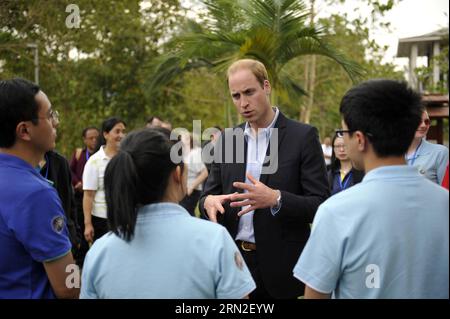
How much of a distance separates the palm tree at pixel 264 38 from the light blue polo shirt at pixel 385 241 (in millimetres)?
7308

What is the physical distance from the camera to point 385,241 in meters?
2.03

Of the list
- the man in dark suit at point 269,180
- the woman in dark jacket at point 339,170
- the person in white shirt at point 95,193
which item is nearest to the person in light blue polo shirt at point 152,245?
the man in dark suit at point 269,180

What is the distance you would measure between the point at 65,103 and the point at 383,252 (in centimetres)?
1375

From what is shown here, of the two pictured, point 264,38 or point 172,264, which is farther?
point 264,38

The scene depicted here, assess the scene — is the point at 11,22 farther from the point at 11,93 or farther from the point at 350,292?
the point at 350,292

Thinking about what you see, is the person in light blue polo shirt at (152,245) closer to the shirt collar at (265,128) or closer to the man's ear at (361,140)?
the man's ear at (361,140)

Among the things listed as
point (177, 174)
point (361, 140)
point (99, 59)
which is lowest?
point (177, 174)

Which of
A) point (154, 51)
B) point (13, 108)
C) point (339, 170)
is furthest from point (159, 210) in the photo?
point (154, 51)

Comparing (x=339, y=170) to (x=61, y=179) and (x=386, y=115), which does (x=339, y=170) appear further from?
(x=386, y=115)

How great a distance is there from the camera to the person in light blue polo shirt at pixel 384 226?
2.04 metres

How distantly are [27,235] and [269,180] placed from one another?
154cm
